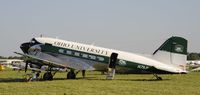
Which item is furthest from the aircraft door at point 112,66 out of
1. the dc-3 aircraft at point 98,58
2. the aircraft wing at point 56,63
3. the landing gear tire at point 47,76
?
the landing gear tire at point 47,76

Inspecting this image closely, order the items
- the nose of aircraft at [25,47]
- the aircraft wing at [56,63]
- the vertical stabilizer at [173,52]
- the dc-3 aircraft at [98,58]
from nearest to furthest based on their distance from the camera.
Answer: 1. the vertical stabilizer at [173,52]
2. the dc-3 aircraft at [98,58]
3. the aircraft wing at [56,63]
4. the nose of aircraft at [25,47]

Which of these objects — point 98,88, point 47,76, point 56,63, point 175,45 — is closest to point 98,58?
point 56,63

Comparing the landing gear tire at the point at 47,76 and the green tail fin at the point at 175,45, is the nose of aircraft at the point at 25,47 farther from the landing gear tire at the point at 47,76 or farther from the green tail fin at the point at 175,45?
the green tail fin at the point at 175,45

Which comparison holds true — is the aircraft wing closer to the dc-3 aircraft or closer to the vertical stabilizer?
the dc-3 aircraft

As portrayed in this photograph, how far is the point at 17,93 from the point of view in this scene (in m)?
17.3

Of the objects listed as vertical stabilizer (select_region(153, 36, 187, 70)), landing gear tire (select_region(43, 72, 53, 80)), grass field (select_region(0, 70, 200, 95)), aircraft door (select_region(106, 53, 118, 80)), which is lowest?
grass field (select_region(0, 70, 200, 95))

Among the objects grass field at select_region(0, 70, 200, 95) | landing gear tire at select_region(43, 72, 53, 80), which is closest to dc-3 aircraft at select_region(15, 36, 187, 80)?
landing gear tire at select_region(43, 72, 53, 80)

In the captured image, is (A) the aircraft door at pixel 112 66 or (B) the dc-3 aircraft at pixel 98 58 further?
(A) the aircraft door at pixel 112 66

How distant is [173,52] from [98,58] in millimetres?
6587

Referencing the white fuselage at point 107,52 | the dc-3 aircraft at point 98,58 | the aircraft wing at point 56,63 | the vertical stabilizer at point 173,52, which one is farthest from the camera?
the aircraft wing at point 56,63

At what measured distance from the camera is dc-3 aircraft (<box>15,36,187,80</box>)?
2967cm

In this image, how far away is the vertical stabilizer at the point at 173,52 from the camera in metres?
29.5

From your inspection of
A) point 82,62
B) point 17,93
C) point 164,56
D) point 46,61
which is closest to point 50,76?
point 46,61

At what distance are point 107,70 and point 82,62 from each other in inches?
95.2
